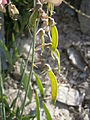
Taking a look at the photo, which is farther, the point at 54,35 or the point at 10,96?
the point at 10,96

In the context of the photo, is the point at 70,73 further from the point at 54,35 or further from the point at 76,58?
the point at 54,35

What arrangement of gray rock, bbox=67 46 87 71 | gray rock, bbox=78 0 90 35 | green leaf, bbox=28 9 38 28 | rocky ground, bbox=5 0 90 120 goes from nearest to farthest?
green leaf, bbox=28 9 38 28
rocky ground, bbox=5 0 90 120
gray rock, bbox=67 46 87 71
gray rock, bbox=78 0 90 35

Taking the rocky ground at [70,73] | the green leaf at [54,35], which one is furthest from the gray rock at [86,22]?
the green leaf at [54,35]

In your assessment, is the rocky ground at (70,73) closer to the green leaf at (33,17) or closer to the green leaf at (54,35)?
the green leaf at (54,35)

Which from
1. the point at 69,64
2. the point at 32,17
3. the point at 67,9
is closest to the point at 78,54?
the point at 69,64

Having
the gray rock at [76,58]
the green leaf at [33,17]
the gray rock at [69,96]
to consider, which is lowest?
the gray rock at [69,96]

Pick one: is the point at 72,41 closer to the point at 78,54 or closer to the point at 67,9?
the point at 78,54

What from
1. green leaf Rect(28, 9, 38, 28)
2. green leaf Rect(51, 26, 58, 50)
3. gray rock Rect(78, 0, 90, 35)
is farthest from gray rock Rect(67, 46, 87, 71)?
green leaf Rect(28, 9, 38, 28)

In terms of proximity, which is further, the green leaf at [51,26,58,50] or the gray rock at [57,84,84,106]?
the gray rock at [57,84,84,106]

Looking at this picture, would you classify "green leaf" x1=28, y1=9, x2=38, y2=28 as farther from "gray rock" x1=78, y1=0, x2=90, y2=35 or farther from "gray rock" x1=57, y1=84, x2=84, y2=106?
"gray rock" x1=78, y1=0, x2=90, y2=35
